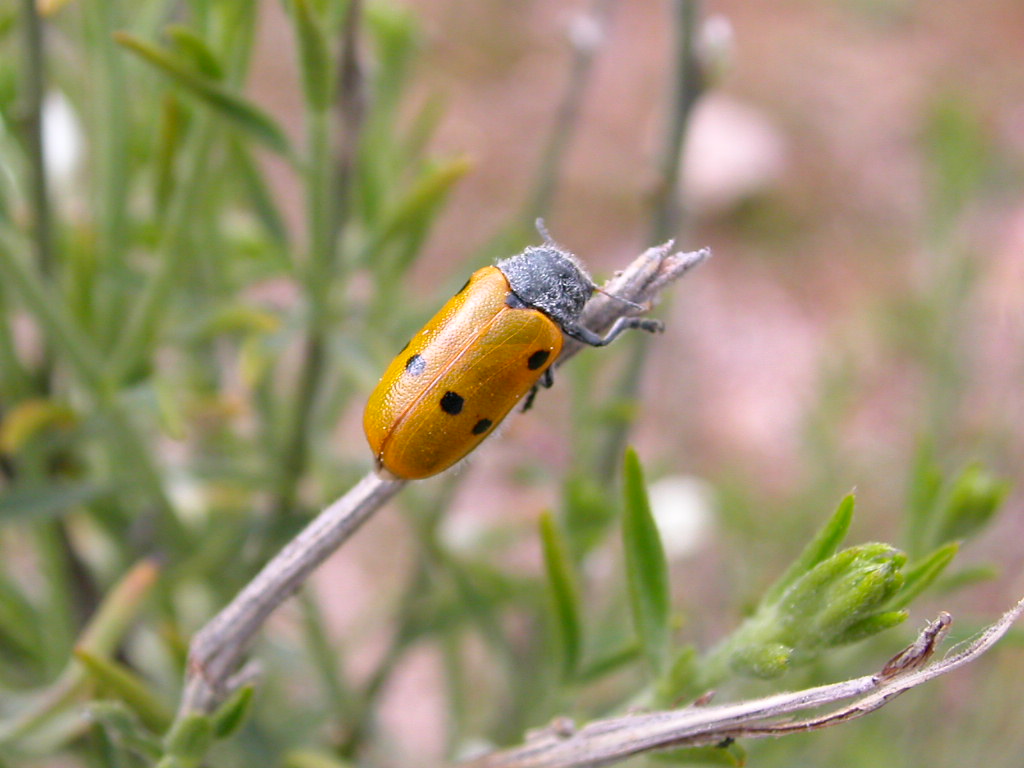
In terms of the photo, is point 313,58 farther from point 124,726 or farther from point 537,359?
point 124,726

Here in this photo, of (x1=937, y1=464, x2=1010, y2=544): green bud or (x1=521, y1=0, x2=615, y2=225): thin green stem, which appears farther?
(x1=521, y1=0, x2=615, y2=225): thin green stem

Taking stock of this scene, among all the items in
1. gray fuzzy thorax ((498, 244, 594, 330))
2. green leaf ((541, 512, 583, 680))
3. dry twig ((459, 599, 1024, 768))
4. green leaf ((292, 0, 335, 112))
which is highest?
green leaf ((292, 0, 335, 112))

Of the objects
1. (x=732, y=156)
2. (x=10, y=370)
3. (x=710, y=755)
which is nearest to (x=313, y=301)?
(x=10, y=370)

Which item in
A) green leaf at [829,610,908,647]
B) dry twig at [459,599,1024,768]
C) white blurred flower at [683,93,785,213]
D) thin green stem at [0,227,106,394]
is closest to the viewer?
dry twig at [459,599,1024,768]

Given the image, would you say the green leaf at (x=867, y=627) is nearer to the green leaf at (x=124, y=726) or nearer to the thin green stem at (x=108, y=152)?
the green leaf at (x=124, y=726)

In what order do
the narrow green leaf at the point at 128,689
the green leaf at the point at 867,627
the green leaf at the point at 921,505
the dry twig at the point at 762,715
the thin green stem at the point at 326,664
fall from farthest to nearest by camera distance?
the thin green stem at the point at 326,664 < the green leaf at the point at 921,505 < the narrow green leaf at the point at 128,689 < the green leaf at the point at 867,627 < the dry twig at the point at 762,715

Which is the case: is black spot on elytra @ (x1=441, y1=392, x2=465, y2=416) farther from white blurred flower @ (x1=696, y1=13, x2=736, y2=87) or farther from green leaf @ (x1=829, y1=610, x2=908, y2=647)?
white blurred flower @ (x1=696, y1=13, x2=736, y2=87)

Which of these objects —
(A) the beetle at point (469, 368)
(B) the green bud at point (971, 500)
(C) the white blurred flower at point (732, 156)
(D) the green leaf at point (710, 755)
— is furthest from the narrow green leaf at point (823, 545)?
(C) the white blurred flower at point (732, 156)

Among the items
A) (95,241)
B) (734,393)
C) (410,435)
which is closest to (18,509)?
(95,241)

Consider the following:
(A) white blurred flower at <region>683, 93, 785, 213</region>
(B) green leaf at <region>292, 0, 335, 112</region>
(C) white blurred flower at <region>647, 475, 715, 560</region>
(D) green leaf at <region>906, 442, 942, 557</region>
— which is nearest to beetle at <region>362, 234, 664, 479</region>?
(B) green leaf at <region>292, 0, 335, 112</region>
